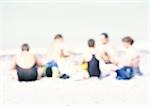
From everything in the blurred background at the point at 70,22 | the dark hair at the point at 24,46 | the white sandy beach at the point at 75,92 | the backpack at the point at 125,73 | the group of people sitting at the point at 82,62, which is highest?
the blurred background at the point at 70,22

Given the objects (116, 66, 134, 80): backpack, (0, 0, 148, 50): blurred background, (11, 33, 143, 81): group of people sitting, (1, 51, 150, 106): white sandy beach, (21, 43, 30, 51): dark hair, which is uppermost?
(0, 0, 148, 50): blurred background

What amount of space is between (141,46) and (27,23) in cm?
71

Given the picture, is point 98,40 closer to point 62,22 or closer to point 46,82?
point 62,22

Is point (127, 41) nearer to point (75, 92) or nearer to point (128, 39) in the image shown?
point (128, 39)

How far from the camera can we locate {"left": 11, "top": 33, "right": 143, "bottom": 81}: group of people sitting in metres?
1.96

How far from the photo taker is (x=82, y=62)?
6.44 ft

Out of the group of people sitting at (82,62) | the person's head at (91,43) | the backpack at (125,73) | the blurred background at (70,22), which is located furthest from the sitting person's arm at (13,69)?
the backpack at (125,73)

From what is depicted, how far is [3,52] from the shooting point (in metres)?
1.95

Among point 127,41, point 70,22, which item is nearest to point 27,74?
point 70,22

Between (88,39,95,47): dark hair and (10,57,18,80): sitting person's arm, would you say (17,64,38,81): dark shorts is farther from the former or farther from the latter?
(88,39,95,47): dark hair

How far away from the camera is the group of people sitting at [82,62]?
196 centimetres

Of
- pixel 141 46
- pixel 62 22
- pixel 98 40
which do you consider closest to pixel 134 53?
pixel 141 46

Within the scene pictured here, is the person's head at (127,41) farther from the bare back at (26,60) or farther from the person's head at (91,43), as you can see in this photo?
the bare back at (26,60)

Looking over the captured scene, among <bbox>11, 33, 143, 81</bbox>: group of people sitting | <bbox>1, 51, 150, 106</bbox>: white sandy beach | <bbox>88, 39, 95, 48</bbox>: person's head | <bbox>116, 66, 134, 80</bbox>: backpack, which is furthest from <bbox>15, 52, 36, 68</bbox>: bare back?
<bbox>116, 66, 134, 80</bbox>: backpack
